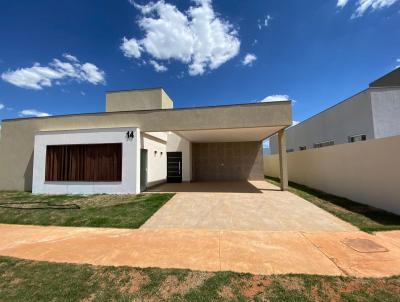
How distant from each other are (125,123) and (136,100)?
7.48m

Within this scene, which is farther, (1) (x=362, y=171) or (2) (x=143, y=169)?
(2) (x=143, y=169)

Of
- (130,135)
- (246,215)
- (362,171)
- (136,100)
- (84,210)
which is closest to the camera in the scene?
(246,215)

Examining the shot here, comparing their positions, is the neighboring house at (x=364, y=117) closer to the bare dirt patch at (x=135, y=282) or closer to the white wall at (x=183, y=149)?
the white wall at (x=183, y=149)

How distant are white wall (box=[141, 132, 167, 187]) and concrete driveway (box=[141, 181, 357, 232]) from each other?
14.2ft

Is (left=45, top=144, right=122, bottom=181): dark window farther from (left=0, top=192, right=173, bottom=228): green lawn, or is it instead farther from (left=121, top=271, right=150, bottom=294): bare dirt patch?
(left=121, top=271, right=150, bottom=294): bare dirt patch

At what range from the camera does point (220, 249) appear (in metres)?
4.69

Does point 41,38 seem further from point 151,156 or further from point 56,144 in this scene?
point 151,156

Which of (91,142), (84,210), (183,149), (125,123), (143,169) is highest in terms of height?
(125,123)

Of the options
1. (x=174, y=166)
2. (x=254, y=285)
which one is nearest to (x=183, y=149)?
(x=174, y=166)

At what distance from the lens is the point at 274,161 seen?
20.6m

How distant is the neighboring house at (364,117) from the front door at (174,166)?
1321 cm

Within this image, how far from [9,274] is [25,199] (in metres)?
8.58

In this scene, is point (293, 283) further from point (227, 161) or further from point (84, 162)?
point (227, 161)

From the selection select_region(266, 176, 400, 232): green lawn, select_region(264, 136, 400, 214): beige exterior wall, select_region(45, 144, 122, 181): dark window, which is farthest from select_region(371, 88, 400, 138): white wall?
select_region(45, 144, 122, 181): dark window
